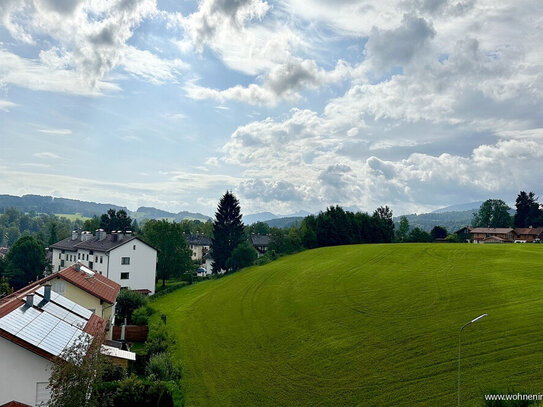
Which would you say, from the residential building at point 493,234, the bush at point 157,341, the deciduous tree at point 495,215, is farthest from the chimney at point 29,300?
the deciduous tree at point 495,215

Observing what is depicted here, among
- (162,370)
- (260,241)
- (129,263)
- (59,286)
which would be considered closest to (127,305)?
(59,286)

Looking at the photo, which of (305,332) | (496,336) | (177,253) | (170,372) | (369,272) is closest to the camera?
(170,372)

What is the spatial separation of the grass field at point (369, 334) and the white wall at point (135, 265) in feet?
23.5

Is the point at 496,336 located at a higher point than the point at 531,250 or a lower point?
lower

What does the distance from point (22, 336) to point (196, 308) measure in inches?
1425

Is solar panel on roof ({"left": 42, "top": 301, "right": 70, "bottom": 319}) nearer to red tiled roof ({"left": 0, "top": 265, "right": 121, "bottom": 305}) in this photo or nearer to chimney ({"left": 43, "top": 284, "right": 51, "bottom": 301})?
chimney ({"left": 43, "top": 284, "right": 51, "bottom": 301})

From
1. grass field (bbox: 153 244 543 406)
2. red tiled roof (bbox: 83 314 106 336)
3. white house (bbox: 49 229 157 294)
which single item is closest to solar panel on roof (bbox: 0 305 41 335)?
A: red tiled roof (bbox: 83 314 106 336)

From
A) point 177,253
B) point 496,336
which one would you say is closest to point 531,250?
point 496,336

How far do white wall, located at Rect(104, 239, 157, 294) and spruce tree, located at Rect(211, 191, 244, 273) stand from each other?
77.3 feet

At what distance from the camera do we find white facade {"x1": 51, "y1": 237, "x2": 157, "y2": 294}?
65.8 m

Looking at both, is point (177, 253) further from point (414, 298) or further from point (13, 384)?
point (13, 384)

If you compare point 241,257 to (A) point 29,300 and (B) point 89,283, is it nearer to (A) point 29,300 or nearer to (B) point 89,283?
(B) point 89,283

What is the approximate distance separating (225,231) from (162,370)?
2684 inches

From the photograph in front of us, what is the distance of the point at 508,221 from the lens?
506 feet
